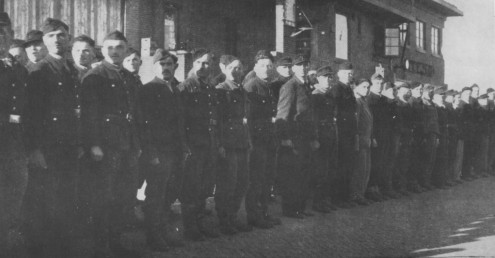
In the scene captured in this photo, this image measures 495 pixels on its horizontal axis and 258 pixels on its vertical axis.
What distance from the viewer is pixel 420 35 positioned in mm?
32344

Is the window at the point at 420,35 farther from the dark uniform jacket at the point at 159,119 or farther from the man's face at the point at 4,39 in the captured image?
the man's face at the point at 4,39

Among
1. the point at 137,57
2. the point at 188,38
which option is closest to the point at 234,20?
the point at 188,38

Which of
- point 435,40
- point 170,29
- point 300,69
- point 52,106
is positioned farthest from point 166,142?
point 435,40

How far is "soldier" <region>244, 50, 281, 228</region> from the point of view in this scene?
8.46m

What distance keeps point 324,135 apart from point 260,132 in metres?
1.55

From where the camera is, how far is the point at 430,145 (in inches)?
530

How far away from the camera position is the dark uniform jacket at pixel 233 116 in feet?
26.1

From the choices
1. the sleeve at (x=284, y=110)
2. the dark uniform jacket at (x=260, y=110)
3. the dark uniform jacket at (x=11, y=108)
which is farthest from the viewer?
the sleeve at (x=284, y=110)

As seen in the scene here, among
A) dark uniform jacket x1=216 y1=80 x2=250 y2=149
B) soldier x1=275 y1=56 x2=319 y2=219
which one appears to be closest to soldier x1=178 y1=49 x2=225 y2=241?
dark uniform jacket x1=216 y1=80 x2=250 y2=149

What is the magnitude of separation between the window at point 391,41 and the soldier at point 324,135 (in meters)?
19.0

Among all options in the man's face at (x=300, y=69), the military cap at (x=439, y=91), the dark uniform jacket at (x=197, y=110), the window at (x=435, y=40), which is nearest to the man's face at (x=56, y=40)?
the dark uniform jacket at (x=197, y=110)

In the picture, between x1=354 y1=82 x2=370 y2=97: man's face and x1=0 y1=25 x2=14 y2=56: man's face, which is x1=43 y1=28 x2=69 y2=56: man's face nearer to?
x1=0 y1=25 x2=14 y2=56: man's face

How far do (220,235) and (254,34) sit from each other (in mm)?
14017

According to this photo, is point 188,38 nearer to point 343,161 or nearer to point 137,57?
point 343,161
